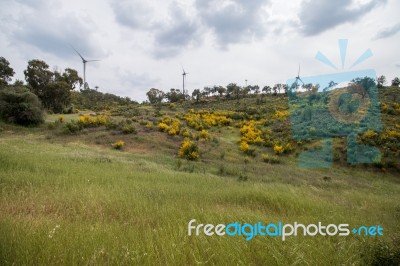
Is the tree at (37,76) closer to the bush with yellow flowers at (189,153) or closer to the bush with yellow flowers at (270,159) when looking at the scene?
the bush with yellow flowers at (189,153)

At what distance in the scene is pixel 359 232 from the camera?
17.3ft

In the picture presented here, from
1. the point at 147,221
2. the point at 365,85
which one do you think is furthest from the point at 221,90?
the point at 147,221

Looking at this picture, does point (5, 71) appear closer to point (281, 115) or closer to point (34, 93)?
point (34, 93)

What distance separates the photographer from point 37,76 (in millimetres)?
40656

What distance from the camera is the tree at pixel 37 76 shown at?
4034 cm

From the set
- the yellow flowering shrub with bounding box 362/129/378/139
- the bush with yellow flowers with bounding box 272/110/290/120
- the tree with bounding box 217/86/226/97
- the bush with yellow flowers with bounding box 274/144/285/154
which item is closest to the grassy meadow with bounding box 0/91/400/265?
the bush with yellow flowers with bounding box 274/144/285/154

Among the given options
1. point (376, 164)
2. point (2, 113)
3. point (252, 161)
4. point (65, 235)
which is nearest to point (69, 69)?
point (2, 113)

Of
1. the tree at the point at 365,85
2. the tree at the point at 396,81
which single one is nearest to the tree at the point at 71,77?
the tree at the point at 365,85

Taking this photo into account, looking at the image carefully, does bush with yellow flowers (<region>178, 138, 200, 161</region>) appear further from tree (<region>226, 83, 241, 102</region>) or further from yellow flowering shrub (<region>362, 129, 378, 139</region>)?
tree (<region>226, 83, 241, 102</region>)

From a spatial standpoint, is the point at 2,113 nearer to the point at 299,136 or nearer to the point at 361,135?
the point at 299,136

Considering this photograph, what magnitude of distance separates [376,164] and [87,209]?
959 inches

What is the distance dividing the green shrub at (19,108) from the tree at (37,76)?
13.2 metres

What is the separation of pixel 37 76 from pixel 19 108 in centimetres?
1565

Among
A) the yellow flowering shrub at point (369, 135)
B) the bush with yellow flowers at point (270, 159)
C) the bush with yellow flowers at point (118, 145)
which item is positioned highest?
the yellow flowering shrub at point (369, 135)
